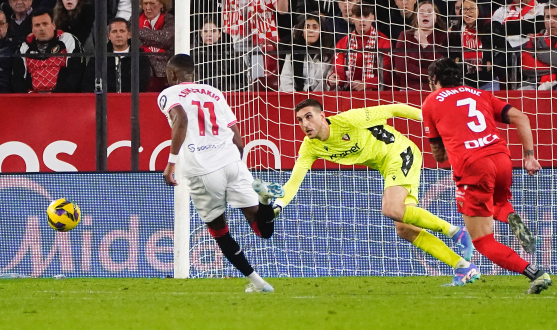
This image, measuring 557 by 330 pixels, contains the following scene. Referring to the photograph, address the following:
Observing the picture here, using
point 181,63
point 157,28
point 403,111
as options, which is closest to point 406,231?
point 403,111

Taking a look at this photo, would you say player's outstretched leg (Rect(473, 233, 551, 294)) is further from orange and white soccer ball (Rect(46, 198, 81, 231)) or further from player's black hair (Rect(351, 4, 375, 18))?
player's black hair (Rect(351, 4, 375, 18))

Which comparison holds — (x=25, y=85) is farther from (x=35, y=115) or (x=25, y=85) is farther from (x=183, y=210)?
(x=183, y=210)

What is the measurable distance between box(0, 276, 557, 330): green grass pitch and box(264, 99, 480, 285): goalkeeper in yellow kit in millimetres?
482

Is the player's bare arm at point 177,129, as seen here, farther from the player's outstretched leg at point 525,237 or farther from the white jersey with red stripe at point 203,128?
the player's outstretched leg at point 525,237

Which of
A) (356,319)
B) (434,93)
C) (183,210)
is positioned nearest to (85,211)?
(183,210)

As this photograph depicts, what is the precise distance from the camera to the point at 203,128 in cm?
761

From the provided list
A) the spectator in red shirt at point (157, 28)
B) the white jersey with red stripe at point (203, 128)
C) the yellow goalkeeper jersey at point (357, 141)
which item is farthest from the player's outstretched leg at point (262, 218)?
the spectator in red shirt at point (157, 28)

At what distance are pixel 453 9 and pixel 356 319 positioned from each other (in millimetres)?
6915

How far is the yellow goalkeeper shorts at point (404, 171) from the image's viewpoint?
828cm

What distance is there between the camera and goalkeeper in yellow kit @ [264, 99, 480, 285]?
810cm

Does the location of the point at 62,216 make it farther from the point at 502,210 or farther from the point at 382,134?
the point at 502,210

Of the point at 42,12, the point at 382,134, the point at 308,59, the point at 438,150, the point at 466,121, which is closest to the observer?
the point at 466,121

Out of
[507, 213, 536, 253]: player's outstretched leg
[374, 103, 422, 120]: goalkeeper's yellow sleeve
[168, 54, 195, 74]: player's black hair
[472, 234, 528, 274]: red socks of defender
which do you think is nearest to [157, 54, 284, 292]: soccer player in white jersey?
[168, 54, 195, 74]: player's black hair

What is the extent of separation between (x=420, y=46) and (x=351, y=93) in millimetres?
1111
